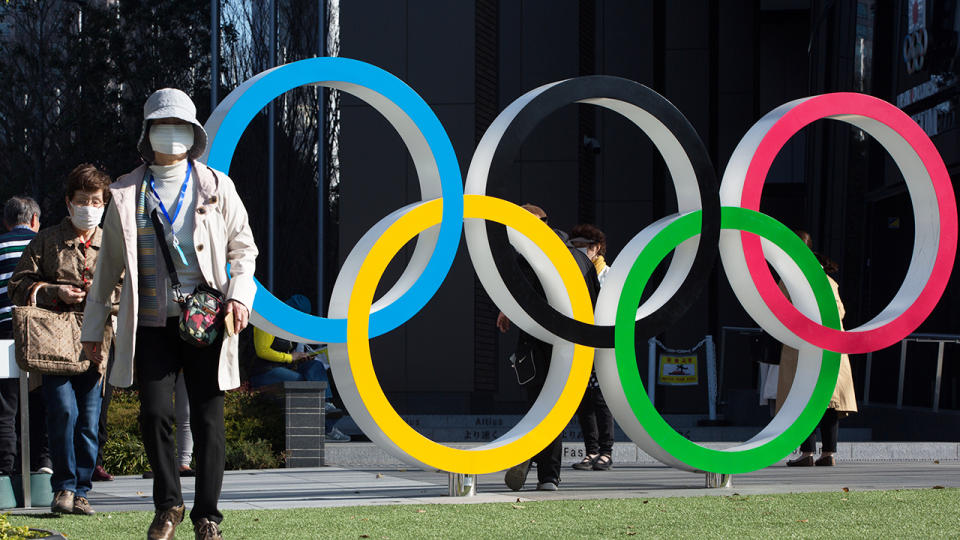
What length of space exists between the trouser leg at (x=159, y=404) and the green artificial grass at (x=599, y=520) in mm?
646

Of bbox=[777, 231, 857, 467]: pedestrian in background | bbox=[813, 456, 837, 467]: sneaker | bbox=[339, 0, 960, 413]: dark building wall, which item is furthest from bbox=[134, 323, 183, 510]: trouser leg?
bbox=[339, 0, 960, 413]: dark building wall

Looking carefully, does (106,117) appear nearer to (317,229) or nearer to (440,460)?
(317,229)

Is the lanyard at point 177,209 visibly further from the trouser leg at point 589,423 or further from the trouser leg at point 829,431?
the trouser leg at point 829,431

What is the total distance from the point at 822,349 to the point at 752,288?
30.8 inches

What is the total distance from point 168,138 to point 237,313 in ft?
2.92

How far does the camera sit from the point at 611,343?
851cm

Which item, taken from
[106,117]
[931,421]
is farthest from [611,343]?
[106,117]

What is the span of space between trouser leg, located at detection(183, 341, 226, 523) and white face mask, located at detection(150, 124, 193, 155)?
0.92 meters

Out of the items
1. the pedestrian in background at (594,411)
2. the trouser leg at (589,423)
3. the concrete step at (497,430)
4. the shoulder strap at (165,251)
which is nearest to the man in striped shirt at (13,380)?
the shoulder strap at (165,251)

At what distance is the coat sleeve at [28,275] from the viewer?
282 inches

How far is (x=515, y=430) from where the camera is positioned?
8328 mm

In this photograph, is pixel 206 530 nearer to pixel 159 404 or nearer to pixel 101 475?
pixel 159 404

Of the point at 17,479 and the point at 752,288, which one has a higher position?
the point at 752,288

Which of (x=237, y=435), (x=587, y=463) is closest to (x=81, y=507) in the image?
(x=237, y=435)
